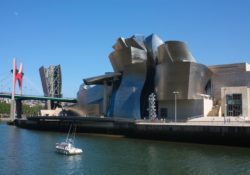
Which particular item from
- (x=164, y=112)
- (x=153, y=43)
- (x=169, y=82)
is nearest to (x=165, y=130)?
(x=169, y=82)

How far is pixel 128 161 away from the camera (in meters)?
29.6

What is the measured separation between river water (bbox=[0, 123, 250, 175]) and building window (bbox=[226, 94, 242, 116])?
20970 millimetres

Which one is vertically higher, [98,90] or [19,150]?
[98,90]

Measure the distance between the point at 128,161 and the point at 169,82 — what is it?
3312 centimetres

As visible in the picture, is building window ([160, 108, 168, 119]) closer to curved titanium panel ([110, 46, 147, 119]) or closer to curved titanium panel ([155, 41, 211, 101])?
curved titanium panel ([155, 41, 211, 101])

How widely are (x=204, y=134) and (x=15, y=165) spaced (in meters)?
22.5

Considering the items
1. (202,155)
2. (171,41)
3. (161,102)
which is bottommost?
(202,155)

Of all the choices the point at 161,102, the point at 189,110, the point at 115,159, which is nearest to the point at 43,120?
the point at 161,102

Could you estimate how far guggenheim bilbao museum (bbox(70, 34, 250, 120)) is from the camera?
59875mm

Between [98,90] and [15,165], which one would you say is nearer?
[15,165]

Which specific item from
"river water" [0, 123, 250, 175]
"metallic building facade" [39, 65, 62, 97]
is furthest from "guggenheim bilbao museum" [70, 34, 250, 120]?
"metallic building facade" [39, 65, 62, 97]

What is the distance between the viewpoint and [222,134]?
41156mm

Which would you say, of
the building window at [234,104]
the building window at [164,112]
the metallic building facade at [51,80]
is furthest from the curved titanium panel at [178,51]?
the metallic building facade at [51,80]

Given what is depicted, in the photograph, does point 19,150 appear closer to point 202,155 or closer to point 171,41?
point 202,155
